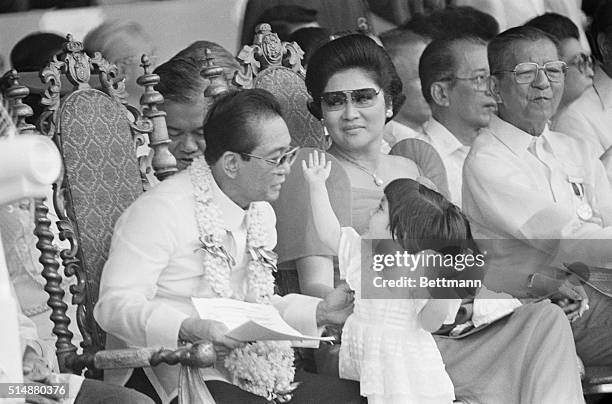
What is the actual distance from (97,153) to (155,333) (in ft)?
1.97

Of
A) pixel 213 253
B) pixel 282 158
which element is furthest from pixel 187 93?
pixel 213 253

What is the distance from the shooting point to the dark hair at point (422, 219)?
4668 millimetres

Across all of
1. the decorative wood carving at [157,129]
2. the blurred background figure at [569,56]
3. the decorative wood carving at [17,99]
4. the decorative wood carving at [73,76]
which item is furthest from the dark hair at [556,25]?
the decorative wood carving at [17,99]

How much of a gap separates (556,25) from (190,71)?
1.39m

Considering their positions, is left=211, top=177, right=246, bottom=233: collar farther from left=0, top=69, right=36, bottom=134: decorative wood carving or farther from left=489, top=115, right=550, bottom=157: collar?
left=489, top=115, right=550, bottom=157: collar

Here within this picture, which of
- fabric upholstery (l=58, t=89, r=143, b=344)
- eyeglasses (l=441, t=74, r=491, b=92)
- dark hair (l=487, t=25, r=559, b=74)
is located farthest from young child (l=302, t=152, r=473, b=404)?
fabric upholstery (l=58, t=89, r=143, b=344)

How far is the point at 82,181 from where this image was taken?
4250 millimetres

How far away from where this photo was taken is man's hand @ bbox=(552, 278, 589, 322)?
4855 mm

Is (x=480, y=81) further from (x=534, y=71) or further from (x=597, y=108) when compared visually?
(x=597, y=108)

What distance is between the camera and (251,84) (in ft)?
15.3

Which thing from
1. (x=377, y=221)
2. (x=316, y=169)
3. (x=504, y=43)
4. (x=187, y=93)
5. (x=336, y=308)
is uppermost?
(x=504, y=43)

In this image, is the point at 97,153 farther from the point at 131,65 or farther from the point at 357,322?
the point at 357,322

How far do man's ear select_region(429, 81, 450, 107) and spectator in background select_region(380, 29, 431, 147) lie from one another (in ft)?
0.14

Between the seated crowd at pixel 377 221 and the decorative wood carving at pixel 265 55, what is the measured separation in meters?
0.04
